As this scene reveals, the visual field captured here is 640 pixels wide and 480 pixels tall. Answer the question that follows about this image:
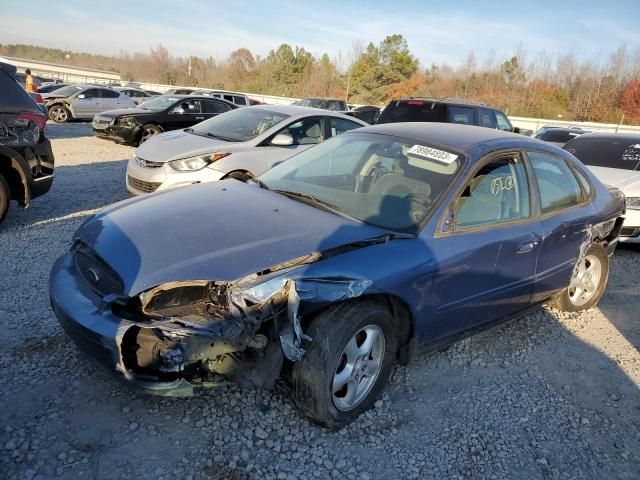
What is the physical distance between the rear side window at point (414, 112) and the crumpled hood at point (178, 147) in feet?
13.9

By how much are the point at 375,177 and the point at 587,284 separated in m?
2.68

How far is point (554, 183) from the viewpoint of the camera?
4008 millimetres

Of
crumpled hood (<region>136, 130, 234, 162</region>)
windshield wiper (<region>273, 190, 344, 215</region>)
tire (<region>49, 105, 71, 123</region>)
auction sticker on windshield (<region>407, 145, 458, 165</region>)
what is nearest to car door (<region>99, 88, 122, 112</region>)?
tire (<region>49, 105, 71, 123</region>)

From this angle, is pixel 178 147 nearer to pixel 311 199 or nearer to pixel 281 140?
pixel 281 140

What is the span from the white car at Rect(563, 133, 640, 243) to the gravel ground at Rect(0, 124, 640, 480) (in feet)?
10.2

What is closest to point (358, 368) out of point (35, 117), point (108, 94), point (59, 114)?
point (35, 117)

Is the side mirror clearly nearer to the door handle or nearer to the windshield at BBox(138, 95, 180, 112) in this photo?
the door handle

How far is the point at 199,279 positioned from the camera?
240 centimetres

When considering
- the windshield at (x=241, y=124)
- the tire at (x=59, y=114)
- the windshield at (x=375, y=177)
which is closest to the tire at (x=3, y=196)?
the windshield at (x=241, y=124)

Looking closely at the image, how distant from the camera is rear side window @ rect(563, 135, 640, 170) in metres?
7.53

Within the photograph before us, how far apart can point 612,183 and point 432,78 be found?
54.3m

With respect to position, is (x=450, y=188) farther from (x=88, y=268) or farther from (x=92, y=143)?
(x=92, y=143)

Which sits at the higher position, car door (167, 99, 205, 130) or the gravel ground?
car door (167, 99, 205, 130)

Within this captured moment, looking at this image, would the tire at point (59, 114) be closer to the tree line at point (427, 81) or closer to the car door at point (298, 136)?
the car door at point (298, 136)
